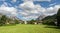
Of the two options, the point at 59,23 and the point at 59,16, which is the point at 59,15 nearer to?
the point at 59,16

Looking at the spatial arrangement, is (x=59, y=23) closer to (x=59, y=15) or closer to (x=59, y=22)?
(x=59, y=22)

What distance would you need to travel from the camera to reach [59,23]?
217 feet

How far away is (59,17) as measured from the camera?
63.8m

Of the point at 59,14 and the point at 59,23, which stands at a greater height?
the point at 59,14

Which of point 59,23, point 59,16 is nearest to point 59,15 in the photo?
point 59,16

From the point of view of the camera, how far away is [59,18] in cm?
6366

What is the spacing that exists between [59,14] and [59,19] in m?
2.13

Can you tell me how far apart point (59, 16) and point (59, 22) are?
3491 mm

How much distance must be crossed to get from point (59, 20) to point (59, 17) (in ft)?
4.68

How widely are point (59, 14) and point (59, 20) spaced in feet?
8.62

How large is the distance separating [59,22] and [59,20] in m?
1.67

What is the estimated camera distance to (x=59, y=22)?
65750 millimetres

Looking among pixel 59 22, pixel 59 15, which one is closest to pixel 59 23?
pixel 59 22
